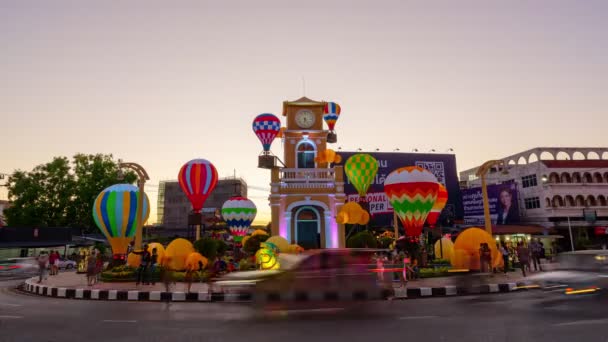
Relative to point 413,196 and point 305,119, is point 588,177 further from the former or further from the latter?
point 413,196

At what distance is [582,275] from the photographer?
9172mm

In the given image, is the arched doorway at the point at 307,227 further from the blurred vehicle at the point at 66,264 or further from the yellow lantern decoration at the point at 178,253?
the blurred vehicle at the point at 66,264

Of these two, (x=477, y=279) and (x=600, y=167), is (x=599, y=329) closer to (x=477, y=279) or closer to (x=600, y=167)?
(x=477, y=279)

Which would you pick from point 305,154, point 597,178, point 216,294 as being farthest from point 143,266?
point 597,178

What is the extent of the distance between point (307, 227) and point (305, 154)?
5.55 meters

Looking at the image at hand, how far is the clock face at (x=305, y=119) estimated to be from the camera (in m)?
28.0

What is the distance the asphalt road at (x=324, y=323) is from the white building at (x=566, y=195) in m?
37.4

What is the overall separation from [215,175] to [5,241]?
979 inches

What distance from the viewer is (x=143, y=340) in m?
6.11

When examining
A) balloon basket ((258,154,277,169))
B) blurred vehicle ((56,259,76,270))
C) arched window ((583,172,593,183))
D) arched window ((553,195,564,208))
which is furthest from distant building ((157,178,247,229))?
arched window ((583,172,593,183))

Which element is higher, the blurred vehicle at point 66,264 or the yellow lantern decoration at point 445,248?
the yellow lantern decoration at point 445,248

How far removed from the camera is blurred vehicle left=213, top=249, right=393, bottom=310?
26.8 feet

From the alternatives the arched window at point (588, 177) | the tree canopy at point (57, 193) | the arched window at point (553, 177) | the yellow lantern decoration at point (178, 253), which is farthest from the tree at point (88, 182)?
the arched window at point (588, 177)

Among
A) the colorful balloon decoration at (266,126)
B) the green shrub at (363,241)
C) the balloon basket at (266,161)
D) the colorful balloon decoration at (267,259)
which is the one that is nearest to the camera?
the colorful balloon decoration at (267,259)
